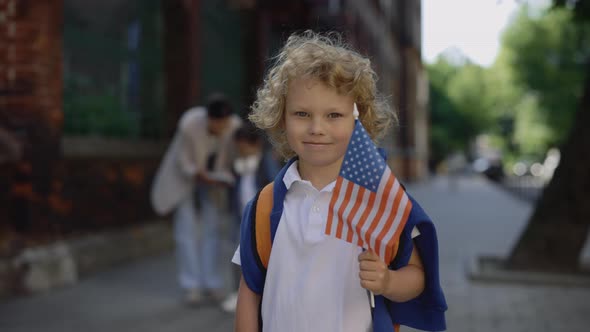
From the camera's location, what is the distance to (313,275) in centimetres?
202

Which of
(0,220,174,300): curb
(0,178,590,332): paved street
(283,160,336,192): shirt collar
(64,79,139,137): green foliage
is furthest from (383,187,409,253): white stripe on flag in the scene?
→ (64,79,139,137): green foliage

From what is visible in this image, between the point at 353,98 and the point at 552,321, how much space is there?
4.22 metres

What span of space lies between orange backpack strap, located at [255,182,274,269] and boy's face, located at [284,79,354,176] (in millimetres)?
208

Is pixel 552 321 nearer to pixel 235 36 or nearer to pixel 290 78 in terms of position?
pixel 290 78

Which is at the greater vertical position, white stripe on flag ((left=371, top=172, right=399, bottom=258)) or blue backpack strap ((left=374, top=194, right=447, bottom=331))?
white stripe on flag ((left=371, top=172, right=399, bottom=258))

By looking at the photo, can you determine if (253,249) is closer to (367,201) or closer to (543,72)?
(367,201)

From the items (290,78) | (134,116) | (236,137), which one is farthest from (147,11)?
(290,78)

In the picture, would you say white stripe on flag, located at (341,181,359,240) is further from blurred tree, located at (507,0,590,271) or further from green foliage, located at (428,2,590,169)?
green foliage, located at (428,2,590,169)

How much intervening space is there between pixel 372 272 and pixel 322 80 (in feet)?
1.89

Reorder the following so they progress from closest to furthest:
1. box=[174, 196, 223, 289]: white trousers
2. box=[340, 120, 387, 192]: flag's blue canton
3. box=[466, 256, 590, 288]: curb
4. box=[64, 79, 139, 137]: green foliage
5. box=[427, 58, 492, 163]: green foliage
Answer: box=[340, 120, 387, 192]: flag's blue canton → box=[174, 196, 223, 289]: white trousers → box=[466, 256, 590, 288]: curb → box=[64, 79, 139, 137]: green foliage → box=[427, 58, 492, 163]: green foliage

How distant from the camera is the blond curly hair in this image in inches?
79.2

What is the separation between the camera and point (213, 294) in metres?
6.38

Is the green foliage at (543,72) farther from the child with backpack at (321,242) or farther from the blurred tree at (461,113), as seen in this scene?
the child with backpack at (321,242)

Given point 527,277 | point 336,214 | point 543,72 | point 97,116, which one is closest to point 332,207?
point 336,214
